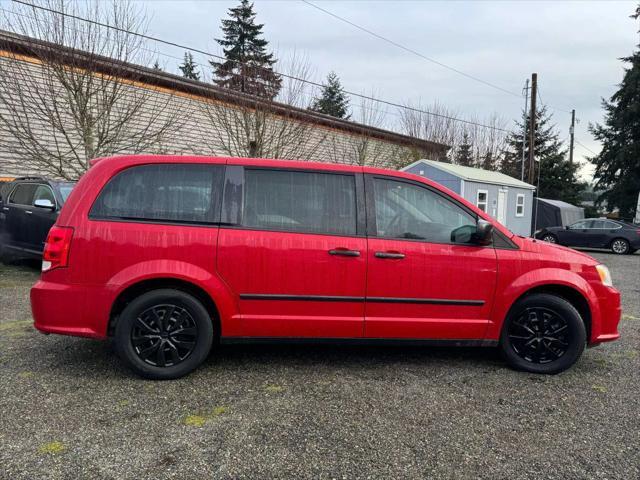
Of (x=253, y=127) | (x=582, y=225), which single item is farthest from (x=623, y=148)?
(x=253, y=127)

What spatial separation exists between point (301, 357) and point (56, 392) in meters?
1.88

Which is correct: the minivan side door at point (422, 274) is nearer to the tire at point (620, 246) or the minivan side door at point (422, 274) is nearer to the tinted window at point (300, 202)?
the tinted window at point (300, 202)

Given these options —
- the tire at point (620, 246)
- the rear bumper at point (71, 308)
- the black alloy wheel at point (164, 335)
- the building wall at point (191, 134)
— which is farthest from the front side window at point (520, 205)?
the rear bumper at point (71, 308)

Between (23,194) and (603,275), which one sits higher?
(23,194)

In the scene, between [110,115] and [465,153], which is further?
[465,153]

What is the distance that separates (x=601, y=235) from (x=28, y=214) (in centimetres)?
1805

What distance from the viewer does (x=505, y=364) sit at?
3.85 m

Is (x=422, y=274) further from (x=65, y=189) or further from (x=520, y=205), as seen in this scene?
(x=520, y=205)

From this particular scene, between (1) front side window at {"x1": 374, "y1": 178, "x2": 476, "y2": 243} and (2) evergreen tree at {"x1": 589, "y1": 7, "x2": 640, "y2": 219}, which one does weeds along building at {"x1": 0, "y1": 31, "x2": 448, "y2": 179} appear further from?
(2) evergreen tree at {"x1": 589, "y1": 7, "x2": 640, "y2": 219}

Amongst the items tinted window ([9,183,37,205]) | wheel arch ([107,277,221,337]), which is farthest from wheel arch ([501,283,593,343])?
tinted window ([9,183,37,205])

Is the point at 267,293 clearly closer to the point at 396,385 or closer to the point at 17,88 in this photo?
the point at 396,385

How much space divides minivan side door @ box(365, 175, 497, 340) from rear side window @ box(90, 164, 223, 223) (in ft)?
4.20

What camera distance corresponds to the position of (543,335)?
367 centimetres

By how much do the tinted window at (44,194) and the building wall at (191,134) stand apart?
3.22 m
